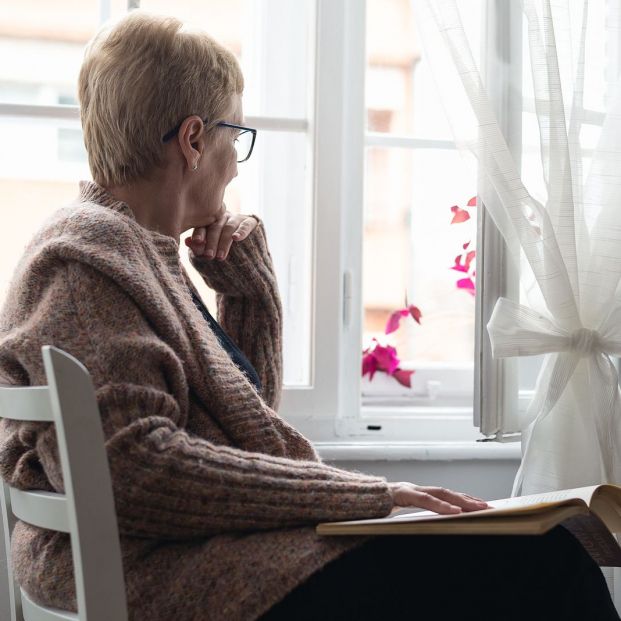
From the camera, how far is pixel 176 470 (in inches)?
37.6

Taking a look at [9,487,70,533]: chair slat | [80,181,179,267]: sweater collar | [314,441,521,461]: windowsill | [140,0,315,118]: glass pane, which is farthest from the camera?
[140,0,315,118]: glass pane

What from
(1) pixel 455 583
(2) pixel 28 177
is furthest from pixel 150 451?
(2) pixel 28 177

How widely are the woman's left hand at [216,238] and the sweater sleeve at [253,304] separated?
0.02m

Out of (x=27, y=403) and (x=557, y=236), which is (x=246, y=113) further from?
(x=27, y=403)

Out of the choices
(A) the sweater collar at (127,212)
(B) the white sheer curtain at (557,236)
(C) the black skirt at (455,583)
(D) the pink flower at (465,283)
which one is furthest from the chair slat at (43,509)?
(D) the pink flower at (465,283)

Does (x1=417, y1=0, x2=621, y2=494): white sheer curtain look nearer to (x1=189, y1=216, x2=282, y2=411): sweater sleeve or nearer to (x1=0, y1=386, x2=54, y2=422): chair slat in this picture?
(x1=189, y1=216, x2=282, y2=411): sweater sleeve

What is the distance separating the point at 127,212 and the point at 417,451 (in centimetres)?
79

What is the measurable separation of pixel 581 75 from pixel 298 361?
78cm

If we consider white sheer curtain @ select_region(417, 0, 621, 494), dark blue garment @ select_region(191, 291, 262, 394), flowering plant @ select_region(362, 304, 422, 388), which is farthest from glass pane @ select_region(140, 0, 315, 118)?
dark blue garment @ select_region(191, 291, 262, 394)

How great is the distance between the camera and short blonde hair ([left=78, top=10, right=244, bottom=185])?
1.19 metres

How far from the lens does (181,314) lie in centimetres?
111

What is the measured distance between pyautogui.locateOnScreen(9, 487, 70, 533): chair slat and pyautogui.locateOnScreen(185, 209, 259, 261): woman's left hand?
544mm

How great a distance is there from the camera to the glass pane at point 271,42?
1.79 meters

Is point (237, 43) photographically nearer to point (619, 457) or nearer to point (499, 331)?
point (499, 331)
